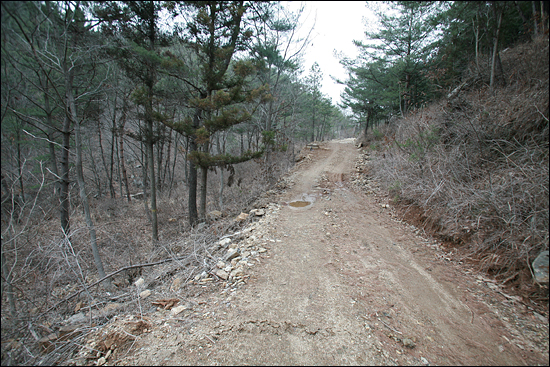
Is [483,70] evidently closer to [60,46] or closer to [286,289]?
[286,289]

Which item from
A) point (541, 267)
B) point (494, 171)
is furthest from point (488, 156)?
point (541, 267)

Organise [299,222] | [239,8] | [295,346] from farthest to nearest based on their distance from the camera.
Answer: [239,8], [299,222], [295,346]

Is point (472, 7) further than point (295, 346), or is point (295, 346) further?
point (472, 7)

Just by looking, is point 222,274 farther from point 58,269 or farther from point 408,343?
point 408,343

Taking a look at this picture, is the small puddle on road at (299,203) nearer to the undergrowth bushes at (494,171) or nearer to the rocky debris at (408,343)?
the undergrowth bushes at (494,171)

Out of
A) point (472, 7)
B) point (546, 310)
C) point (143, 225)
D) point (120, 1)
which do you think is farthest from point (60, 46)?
point (472, 7)

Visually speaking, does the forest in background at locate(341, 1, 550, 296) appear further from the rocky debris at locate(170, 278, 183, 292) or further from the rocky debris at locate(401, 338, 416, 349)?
the rocky debris at locate(170, 278, 183, 292)

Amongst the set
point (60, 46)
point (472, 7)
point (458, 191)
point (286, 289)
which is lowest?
point (286, 289)

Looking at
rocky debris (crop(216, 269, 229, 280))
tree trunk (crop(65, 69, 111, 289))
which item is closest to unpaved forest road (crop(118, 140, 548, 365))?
rocky debris (crop(216, 269, 229, 280))

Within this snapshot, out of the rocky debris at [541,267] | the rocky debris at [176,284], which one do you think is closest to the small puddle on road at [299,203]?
the rocky debris at [176,284]

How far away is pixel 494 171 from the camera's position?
3879 mm

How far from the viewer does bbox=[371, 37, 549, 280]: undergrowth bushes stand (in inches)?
117

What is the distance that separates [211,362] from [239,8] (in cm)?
853

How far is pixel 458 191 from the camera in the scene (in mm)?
4133
